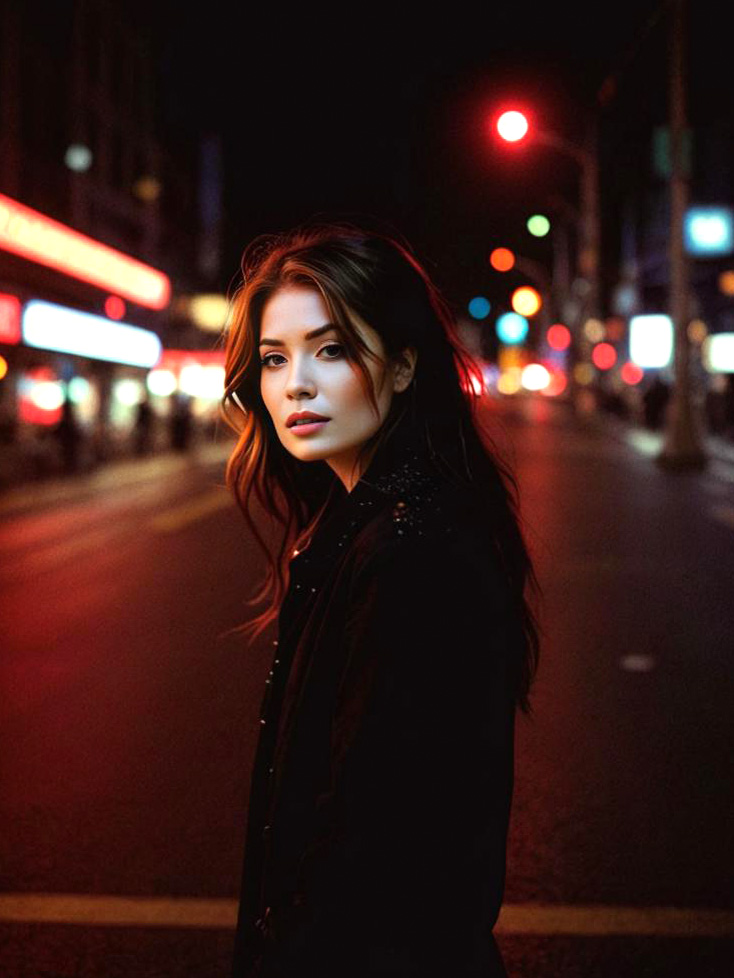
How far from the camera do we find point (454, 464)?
6.66 ft

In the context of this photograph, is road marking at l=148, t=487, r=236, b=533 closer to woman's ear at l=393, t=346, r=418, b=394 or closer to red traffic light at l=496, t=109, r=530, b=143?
red traffic light at l=496, t=109, r=530, b=143

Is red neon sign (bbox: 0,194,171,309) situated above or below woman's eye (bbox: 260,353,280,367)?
above

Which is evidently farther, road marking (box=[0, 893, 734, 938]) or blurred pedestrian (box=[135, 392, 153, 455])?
blurred pedestrian (box=[135, 392, 153, 455])

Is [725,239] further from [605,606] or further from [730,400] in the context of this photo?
[605,606]

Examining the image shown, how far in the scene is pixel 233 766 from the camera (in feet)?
19.0

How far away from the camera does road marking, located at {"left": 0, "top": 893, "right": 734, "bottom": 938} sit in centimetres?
395

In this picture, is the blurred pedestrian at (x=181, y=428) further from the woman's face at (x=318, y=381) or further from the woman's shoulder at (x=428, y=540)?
the woman's shoulder at (x=428, y=540)

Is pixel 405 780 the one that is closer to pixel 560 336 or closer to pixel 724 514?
pixel 724 514

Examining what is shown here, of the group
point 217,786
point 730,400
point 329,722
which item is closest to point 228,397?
point 329,722

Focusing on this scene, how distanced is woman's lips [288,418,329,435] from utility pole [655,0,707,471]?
23538 millimetres

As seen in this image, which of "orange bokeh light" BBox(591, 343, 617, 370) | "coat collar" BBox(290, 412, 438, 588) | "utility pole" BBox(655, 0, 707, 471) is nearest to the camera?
"coat collar" BBox(290, 412, 438, 588)

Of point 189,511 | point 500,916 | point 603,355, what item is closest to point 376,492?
point 500,916

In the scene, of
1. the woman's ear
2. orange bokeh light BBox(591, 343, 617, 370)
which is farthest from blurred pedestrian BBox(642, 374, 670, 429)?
the woman's ear

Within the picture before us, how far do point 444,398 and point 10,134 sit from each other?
4786cm
